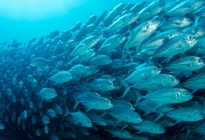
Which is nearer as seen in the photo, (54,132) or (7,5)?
(54,132)

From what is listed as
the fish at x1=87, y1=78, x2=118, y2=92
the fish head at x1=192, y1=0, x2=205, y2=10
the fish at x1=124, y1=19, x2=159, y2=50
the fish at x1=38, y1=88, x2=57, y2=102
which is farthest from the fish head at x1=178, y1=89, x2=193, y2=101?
the fish at x1=38, y1=88, x2=57, y2=102

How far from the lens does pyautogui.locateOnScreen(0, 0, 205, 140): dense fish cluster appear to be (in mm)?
3969

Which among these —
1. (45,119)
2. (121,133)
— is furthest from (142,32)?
(45,119)

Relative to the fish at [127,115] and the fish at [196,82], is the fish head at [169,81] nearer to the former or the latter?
the fish at [196,82]

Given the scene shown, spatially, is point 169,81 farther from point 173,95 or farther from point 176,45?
point 176,45

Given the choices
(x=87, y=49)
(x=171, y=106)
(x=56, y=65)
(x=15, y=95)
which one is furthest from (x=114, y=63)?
(x=15, y=95)

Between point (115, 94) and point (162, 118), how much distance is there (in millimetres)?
1074

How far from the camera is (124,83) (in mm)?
4223

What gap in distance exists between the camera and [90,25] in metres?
7.21

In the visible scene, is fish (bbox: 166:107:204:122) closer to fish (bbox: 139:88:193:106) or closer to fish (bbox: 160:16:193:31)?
fish (bbox: 139:88:193:106)

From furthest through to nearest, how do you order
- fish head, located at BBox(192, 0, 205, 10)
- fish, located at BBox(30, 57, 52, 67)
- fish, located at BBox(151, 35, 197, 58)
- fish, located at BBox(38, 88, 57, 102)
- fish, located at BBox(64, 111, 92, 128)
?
1. fish, located at BBox(30, 57, 52, 67)
2. fish, located at BBox(38, 88, 57, 102)
3. fish, located at BBox(64, 111, 92, 128)
4. fish head, located at BBox(192, 0, 205, 10)
5. fish, located at BBox(151, 35, 197, 58)

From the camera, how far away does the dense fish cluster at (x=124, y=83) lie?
3969 mm

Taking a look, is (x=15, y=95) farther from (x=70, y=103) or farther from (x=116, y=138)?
(x=116, y=138)

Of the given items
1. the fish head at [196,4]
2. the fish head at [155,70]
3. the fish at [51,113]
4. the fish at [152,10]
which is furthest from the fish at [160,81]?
the fish at [51,113]
